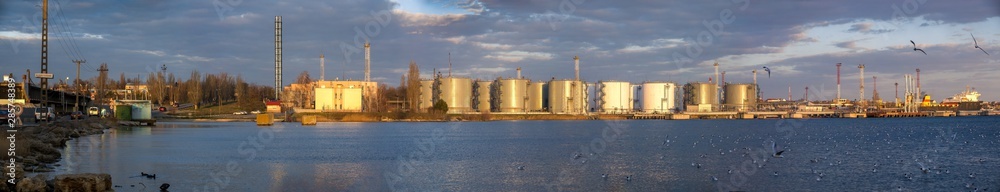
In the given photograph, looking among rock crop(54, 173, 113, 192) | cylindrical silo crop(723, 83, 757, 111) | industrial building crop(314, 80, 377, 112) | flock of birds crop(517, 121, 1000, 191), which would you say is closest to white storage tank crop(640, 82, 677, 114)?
cylindrical silo crop(723, 83, 757, 111)

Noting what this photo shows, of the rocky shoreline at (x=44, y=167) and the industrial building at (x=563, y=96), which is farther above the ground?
the industrial building at (x=563, y=96)

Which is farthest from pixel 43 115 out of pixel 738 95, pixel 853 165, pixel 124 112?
pixel 738 95

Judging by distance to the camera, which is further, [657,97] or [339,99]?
[657,97]

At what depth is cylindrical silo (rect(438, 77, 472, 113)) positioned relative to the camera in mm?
142125

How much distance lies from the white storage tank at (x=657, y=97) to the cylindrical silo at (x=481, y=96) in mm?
33737

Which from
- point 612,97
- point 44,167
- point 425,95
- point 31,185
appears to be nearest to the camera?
A: point 31,185

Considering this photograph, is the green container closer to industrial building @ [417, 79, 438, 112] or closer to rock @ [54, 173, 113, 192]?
industrial building @ [417, 79, 438, 112]

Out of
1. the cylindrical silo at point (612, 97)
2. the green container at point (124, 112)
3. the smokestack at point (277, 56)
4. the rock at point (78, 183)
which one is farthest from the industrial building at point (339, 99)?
the rock at point (78, 183)

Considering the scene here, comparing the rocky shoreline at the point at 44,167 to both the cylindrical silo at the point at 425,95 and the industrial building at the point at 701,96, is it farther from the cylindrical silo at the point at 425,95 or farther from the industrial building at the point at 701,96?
the industrial building at the point at 701,96

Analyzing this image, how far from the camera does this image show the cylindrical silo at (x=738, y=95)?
173m

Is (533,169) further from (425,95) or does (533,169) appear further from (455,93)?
(425,95)

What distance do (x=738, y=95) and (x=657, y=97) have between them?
20453 mm

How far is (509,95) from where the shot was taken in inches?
5743

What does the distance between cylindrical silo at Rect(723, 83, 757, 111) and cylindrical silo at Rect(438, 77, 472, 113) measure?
59.0 meters
